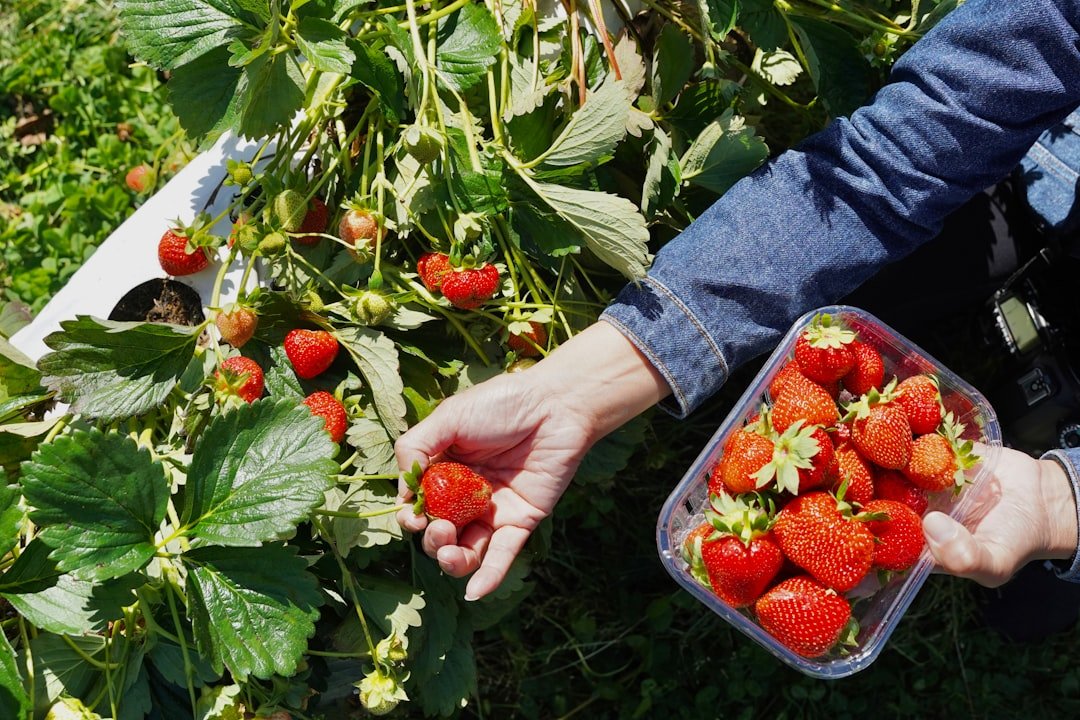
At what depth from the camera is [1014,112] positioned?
3.17 ft

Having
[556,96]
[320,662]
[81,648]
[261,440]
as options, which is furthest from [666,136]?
[81,648]

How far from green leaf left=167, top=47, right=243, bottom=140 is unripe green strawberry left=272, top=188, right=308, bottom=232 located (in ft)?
0.31

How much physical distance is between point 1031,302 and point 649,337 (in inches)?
26.5

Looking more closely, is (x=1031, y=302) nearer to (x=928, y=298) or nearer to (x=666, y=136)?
(x=928, y=298)

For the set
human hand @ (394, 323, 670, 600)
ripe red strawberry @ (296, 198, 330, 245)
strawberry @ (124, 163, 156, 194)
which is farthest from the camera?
strawberry @ (124, 163, 156, 194)

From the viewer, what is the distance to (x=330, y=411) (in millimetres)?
1046

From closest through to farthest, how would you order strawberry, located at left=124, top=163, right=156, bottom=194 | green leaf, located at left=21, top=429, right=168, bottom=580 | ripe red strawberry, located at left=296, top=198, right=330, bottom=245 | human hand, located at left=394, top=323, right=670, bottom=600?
green leaf, located at left=21, top=429, right=168, bottom=580 → human hand, located at left=394, top=323, right=670, bottom=600 → ripe red strawberry, located at left=296, top=198, right=330, bottom=245 → strawberry, located at left=124, top=163, right=156, bottom=194

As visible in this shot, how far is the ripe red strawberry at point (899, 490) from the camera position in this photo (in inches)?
40.9

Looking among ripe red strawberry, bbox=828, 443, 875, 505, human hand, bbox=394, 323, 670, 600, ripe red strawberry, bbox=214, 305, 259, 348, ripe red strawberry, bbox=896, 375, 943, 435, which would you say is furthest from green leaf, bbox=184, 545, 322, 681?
ripe red strawberry, bbox=896, 375, 943, 435

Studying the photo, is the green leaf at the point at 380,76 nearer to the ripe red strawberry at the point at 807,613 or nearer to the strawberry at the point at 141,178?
the ripe red strawberry at the point at 807,613

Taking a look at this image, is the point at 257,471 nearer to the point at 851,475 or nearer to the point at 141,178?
the point at 851,475

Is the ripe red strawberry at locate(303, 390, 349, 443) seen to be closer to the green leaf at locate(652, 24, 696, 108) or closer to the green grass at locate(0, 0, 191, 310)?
the green leaf at locate(652, 24, 696, 108)

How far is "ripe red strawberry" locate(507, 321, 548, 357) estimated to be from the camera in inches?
42.0

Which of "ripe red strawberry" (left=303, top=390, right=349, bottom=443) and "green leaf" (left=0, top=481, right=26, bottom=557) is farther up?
"green leaf" (left=0, top=481, right=26, bottom=557)
